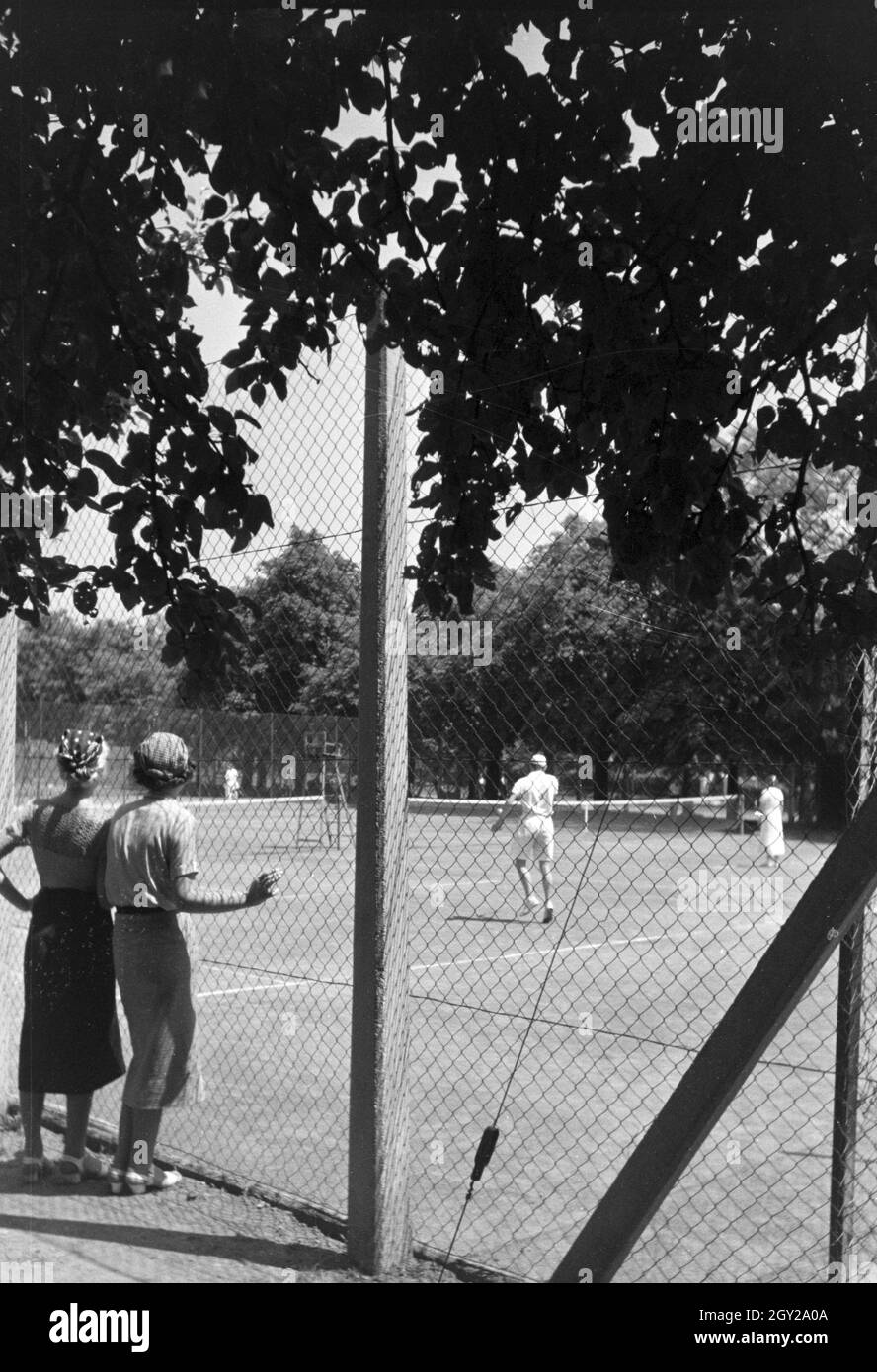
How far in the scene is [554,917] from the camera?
313 centimetres

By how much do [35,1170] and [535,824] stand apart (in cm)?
236

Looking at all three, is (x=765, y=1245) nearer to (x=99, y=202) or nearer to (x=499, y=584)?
(x=499, y=584)

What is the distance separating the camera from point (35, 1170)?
14.1 ft

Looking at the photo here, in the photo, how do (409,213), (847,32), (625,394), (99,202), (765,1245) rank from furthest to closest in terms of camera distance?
(765,1245) → (99,202) → (409,213) → (625,394) → (847,32)

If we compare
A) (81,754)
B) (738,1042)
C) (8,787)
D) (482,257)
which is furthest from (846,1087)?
(8,787)

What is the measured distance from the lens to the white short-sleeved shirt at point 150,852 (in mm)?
3605

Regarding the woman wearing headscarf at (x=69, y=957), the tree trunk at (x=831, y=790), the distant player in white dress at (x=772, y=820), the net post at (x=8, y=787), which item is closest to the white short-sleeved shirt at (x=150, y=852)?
the woman wearing headscarf at (x=69, y=957)

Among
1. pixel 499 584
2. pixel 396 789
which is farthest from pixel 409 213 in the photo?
pixel 396 789

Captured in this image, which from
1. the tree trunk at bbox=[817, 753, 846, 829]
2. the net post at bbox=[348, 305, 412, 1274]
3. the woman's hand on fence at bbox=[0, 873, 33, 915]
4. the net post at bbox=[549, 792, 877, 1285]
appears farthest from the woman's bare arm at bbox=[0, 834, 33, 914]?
the tree trunk at bbox=[817, 753, 846, 829]

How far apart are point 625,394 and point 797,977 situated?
1.21 metres

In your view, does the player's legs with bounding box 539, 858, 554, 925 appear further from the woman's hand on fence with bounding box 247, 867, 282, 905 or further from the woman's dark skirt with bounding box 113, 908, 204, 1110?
the woman's dark skirt with bounding box 113, 908, 204, 1110

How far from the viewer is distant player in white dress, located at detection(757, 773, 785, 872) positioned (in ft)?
9.10

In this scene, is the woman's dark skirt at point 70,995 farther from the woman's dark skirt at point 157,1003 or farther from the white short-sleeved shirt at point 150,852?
the white short-sleeved shirt at point 150,852

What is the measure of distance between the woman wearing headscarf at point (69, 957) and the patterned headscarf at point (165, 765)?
0.22 m
